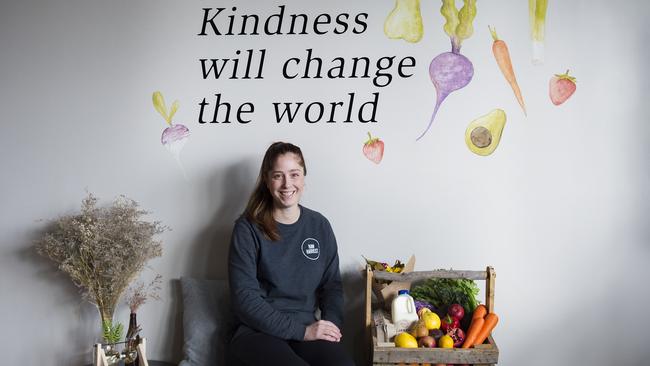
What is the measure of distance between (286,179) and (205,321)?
0.72 m

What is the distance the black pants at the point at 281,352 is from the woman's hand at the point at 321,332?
2cm

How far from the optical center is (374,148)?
2756mm

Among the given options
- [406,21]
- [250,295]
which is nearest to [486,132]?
[406,21]

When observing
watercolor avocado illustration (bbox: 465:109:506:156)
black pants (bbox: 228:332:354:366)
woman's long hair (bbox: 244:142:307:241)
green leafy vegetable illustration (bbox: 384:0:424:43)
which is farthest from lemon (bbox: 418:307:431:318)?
green leafy vegetable illustration (bbox: 384:0:424:43)

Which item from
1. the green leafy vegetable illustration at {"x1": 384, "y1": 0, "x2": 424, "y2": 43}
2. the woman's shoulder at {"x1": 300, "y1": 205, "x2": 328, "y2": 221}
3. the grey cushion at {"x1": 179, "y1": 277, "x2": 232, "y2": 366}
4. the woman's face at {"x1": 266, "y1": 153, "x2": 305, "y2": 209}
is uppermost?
the green leafy vegetable illustration at {"x1": 384, "y1": 0, "x2": 424, "y2": 43}

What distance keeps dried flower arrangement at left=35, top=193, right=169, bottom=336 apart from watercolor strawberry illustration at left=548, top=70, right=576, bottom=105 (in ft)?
5.89

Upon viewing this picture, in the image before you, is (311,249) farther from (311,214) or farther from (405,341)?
(405,341)

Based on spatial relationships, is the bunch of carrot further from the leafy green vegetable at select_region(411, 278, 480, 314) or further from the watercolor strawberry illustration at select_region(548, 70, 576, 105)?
the watercolor strawberry illustration at select_region(548, 70, 576, 105)

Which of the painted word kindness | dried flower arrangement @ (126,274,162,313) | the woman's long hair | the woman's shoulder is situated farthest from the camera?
dried flower arrangement @ (126,274,162,313)

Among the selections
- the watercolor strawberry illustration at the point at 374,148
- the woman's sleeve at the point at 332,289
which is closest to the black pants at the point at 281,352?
the woman's sleeve at the point at 332,289

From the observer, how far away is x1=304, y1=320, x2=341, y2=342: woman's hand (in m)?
2.42

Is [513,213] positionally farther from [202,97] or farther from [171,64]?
[171,64]

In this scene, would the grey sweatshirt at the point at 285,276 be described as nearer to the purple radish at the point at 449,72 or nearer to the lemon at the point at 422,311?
the lemon at the point at 422,311

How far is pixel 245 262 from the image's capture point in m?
2.48
